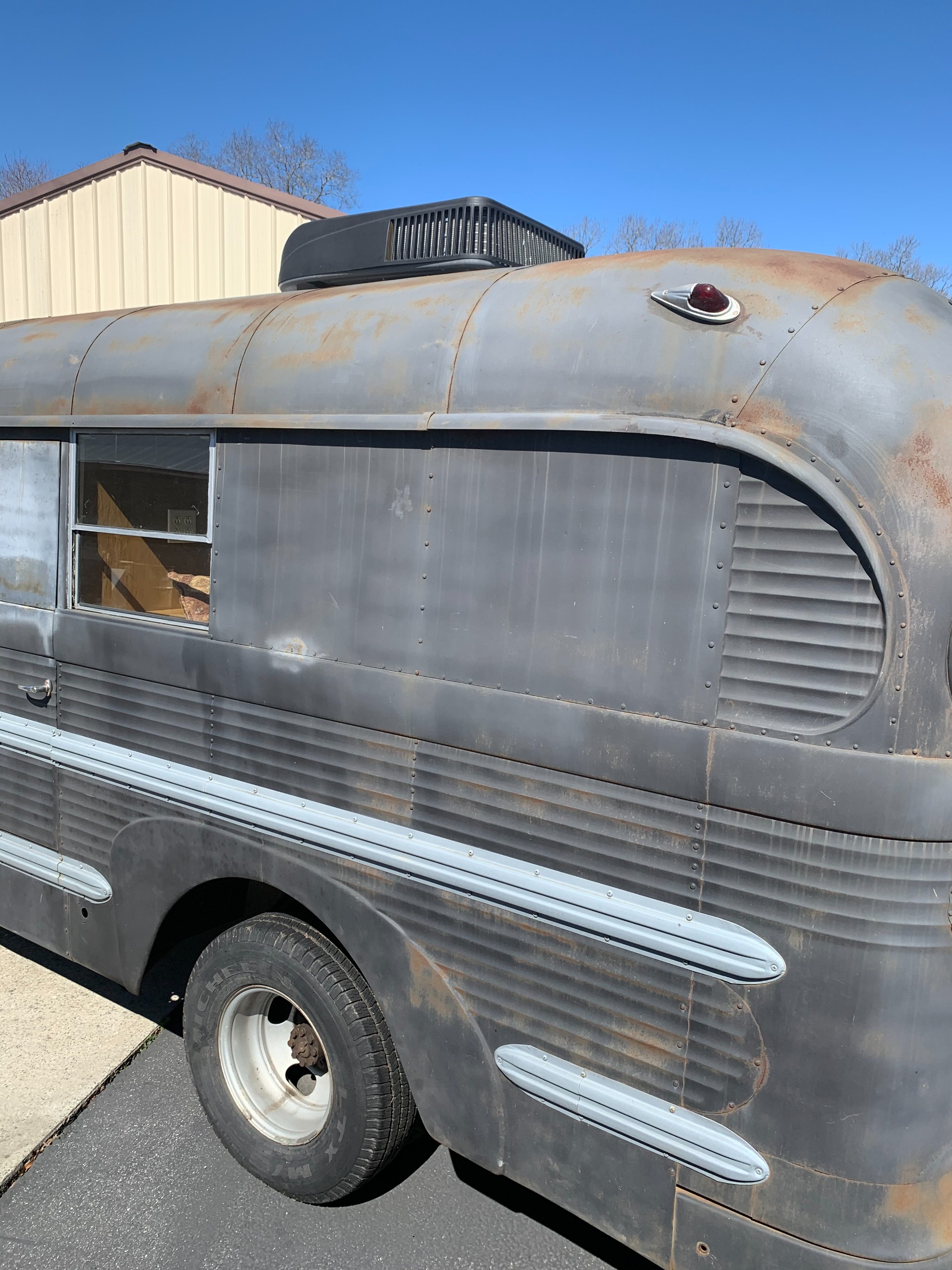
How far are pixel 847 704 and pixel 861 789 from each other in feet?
0.62

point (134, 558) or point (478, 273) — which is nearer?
point (478, 273)

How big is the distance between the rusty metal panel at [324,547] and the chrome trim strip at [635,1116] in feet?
3.79

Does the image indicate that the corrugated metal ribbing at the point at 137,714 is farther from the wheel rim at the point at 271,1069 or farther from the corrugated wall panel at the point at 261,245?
the corrugated wall panel at the point at 261,245

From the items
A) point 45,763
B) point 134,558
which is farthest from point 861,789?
point 45,763

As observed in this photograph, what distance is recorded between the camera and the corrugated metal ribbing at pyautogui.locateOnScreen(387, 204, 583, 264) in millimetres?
3117

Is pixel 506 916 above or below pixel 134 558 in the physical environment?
below

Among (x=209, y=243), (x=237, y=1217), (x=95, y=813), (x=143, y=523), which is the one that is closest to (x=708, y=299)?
(x=143, y=523)

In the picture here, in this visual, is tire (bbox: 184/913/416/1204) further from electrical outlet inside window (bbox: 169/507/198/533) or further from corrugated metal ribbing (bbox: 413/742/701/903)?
electrical outlet inside window (bbox: 169/507/198/533)

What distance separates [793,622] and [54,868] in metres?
2.94

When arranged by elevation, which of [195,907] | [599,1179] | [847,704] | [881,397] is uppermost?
[881,397]

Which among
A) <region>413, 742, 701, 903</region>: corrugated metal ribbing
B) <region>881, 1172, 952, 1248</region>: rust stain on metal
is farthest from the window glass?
<region>881, 1172, 952, 1248</region>: rust stain on metal

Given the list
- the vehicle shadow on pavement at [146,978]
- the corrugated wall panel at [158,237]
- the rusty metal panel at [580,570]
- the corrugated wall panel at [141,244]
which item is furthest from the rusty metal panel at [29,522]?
the corrugated wall panel at [158,237]

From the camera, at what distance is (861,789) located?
1999mm

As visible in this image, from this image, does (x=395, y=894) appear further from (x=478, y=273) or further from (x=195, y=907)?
(x=478, y=273)
